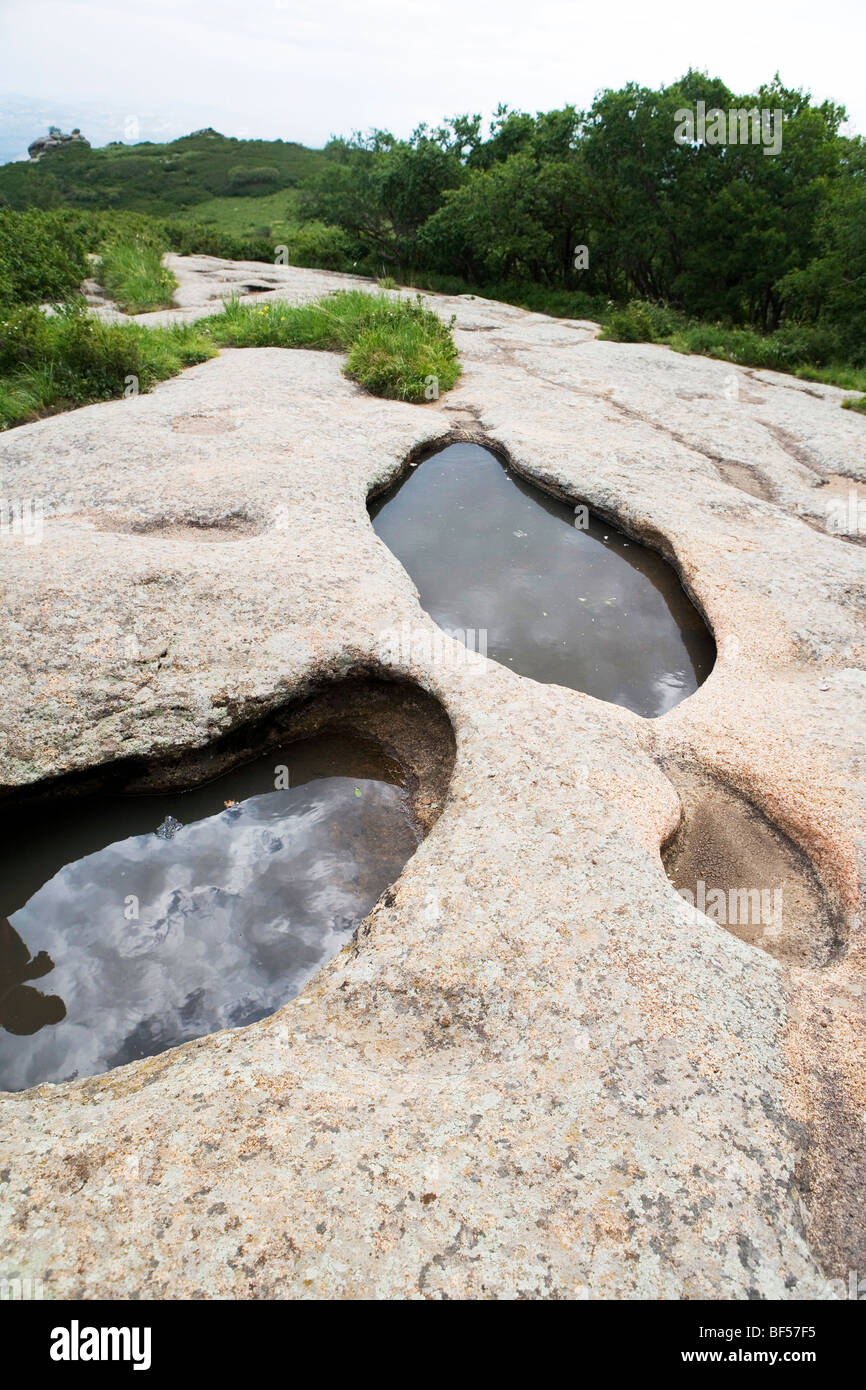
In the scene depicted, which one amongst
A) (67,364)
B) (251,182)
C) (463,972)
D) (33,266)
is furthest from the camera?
(251,182)

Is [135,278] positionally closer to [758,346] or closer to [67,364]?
[67,364]

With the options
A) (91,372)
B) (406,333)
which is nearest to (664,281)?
(406,333)

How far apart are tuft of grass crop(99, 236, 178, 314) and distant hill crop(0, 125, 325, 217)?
38284 mm

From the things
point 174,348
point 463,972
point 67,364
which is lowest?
point 463,972

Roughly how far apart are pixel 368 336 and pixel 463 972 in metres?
12.3

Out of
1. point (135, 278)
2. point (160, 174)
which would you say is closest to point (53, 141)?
point (160, 174)

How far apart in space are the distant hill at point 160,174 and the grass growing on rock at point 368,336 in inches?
1879

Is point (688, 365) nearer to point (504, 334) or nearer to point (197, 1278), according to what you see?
point (504, 334)

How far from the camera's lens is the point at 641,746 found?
5.23 metres

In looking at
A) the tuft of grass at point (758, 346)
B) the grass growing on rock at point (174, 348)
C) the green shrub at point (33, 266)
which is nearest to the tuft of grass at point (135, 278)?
the green shrub at point (33, 266)
